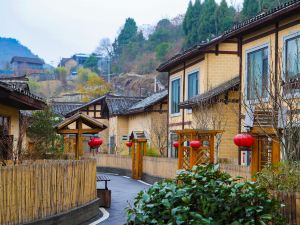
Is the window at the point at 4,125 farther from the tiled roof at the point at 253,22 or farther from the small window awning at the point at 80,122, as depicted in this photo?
the tiled roof at the point at 253,22

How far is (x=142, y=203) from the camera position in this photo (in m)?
7.58

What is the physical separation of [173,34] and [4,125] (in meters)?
79.9

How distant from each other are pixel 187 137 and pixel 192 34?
49290 mm

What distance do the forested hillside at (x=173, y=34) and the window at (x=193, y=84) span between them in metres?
21.0

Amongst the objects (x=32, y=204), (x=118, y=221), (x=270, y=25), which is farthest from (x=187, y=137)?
(x=32, y=204)

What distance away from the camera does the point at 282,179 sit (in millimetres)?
9727

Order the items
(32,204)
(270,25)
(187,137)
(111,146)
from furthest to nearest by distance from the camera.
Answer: (111,146) < (187,137) < (270,25) < (32,204)

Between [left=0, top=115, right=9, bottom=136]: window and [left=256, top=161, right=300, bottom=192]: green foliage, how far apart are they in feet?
37.5

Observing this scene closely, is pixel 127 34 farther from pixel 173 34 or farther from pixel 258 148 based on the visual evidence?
pixel 258 148

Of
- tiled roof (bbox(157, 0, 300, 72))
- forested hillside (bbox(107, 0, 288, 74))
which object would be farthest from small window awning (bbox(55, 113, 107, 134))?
forested hillside (bbox(107, 0, 288, 74))

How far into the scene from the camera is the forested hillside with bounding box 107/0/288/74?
66.6 m

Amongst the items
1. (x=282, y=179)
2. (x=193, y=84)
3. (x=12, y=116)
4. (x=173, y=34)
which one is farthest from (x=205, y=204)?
(x=173, y=34)

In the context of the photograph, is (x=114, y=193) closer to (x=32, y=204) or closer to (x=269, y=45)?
(x=269, y=45)

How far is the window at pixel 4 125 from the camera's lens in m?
19.4
